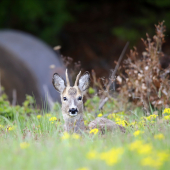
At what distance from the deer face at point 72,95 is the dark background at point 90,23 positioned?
24.7ft

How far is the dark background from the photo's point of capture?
11930 mm

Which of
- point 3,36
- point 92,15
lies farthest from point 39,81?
point 92,15

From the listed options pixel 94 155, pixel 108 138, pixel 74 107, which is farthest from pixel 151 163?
pixel 74 107

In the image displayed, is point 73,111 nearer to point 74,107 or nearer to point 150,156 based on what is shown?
point 74,107

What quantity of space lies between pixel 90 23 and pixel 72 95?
412 inches

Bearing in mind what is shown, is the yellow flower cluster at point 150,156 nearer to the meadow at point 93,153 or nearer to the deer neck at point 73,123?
the meadow at point 93,153

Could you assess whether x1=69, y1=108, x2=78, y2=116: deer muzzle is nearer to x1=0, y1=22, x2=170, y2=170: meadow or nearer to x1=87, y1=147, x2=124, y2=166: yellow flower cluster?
x1=0, y1=22, x2=170, y2=170: meadow

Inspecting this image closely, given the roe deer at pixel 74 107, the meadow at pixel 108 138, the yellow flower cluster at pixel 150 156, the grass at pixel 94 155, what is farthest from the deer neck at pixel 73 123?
the yellow flower cluster at pixel 150 156

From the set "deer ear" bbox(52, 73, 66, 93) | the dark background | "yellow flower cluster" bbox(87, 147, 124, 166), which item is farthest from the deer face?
the dark background

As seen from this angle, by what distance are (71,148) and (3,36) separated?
696 cm

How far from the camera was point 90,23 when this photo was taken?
14.4 metres

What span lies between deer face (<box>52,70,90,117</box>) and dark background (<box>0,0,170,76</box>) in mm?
7515

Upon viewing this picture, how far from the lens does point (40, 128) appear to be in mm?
4688

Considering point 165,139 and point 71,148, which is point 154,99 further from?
point 71,148
